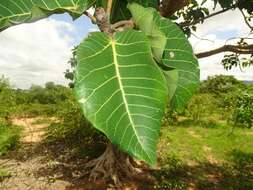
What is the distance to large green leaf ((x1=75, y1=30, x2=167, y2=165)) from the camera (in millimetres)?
439

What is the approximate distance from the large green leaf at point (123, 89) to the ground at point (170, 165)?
5805 mm

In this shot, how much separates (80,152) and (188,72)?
7248mm

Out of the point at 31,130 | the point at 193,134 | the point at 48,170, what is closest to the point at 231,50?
the point at 48,170

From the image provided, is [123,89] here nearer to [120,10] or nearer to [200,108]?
[120,10]

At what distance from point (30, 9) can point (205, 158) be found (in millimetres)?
8028

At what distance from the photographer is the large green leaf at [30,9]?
0.53 metres

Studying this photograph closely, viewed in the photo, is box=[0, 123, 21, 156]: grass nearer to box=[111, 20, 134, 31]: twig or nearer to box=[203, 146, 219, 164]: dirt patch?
box=[203, 146, 219, 164]: dirt patch

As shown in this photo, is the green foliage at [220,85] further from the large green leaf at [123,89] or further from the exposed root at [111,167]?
the large green leaf at [123,89]

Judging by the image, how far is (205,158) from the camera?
827 centimetres

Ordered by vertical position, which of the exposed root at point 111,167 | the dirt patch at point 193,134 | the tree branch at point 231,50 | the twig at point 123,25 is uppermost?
the twig at point 123,25

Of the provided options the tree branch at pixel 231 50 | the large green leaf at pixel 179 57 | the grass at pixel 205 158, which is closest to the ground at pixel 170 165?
the grass at pixel 205 158

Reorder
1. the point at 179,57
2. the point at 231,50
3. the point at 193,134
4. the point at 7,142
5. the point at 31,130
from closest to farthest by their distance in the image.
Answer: the point at 179,57, the point at 231,50, the point at 7,142, the point at 193,134, the point at 31,130

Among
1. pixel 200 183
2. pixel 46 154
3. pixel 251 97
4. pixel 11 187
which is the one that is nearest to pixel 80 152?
pixel 46 154

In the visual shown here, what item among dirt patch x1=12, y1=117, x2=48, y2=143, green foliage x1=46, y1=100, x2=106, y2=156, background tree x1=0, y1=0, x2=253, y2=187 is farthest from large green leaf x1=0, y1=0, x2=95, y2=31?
dirt patch x1=12, y1=117, x2=48, y2=143
